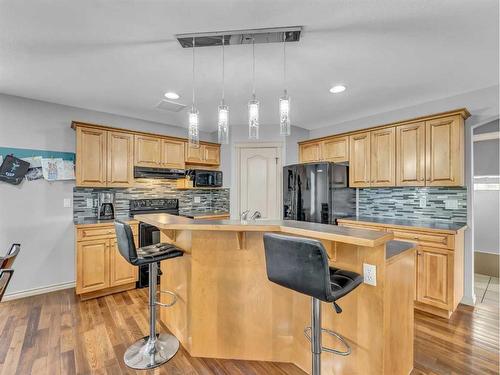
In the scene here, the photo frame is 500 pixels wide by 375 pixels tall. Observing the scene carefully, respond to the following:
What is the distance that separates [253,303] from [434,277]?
205 cm

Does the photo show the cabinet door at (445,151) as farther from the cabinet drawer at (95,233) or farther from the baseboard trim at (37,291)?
the baseboard trim at (37,291)

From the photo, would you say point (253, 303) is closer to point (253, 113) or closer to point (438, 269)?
point (253, 113)

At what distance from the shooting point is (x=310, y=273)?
126 centimetres

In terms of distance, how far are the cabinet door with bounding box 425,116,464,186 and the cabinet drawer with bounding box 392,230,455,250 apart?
2.12 feet

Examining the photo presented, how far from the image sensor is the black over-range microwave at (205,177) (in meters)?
4.26

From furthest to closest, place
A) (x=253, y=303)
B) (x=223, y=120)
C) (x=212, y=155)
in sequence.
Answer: (x=212, y=155) < (x=223, y=120) < (x=253, y=303)

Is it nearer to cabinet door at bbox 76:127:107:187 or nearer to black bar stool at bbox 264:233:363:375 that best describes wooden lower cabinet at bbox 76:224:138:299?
cabinet door at bbox 76:127:107:187

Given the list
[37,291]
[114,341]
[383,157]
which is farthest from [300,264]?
[37,291]

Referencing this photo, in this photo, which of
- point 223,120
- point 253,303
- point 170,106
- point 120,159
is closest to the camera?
point 253,303

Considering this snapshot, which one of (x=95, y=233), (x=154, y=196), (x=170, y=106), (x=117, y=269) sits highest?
(x=170, y=106)

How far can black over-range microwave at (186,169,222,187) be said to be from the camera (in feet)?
14.0

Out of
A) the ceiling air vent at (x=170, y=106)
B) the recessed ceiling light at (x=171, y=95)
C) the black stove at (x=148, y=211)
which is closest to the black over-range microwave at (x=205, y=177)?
the black stove at (x=148, y=211)

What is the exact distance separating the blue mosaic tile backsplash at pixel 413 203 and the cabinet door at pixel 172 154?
2952 millimetres

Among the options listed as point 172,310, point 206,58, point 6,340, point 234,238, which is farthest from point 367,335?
point 6,340
